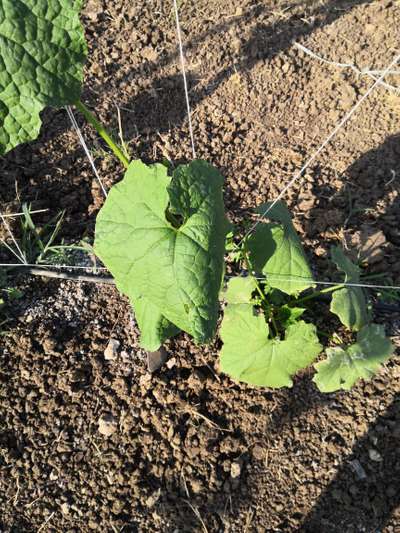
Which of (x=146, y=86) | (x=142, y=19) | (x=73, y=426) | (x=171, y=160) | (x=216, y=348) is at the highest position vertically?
(x=142, y=19)

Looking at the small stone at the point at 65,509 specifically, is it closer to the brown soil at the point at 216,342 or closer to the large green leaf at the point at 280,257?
the brown soil at the point at 216,342

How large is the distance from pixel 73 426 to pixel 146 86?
6.74 feet

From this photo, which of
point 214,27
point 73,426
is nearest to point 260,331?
point 73,426

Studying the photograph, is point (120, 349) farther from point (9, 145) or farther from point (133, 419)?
point (9, 145)

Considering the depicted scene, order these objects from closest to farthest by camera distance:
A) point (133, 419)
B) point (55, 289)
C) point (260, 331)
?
1. point (260, 331)
2. point (133, 419)
3. point (55, 289)

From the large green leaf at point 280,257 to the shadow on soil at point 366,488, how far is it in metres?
0.79

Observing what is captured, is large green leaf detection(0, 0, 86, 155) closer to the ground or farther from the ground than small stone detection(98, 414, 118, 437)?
farther from the ground

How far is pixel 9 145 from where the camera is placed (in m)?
1.41

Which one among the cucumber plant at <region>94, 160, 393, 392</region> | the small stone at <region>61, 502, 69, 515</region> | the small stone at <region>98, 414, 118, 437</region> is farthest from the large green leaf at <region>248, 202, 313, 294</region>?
the small stone at <region>61, 502, 69, 515</region>

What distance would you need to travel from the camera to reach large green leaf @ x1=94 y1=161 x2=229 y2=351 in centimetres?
154

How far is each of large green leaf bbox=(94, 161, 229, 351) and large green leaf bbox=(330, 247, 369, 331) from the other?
21.6 inches

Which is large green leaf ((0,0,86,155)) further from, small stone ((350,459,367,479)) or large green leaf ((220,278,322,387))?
small stone ((350,459,367,479))

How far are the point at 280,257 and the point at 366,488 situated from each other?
1074mm

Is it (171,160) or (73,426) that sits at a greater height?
(171,160)
